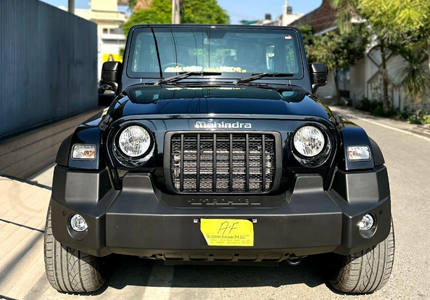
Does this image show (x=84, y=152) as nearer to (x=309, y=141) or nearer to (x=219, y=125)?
(x=219, y=125)

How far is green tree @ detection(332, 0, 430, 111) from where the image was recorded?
1429 cm

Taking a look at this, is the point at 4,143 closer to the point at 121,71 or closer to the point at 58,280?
the point at 121,71

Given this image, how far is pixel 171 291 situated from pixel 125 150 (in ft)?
3.91

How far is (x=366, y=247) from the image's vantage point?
337 centimetres

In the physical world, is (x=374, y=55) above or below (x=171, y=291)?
above

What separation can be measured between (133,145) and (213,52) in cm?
187

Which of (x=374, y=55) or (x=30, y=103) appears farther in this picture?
(x=374, y=55)

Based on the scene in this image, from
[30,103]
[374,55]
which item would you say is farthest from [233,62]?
[374,55]

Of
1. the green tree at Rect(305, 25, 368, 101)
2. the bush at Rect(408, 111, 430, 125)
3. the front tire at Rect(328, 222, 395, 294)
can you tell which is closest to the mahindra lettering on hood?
the front tire at Rect(328, 222, 395, 294)

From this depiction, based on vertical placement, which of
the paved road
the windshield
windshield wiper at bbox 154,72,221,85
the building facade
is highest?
the building facade

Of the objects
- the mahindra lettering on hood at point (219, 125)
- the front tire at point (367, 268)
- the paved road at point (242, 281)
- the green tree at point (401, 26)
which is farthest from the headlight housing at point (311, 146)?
the green tree at point (401, 26)

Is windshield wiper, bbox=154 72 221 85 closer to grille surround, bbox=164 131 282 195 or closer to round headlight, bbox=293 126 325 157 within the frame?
grille surround, bbox=164 131 282 195

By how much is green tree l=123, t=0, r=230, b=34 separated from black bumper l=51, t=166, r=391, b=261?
28414 millimetres

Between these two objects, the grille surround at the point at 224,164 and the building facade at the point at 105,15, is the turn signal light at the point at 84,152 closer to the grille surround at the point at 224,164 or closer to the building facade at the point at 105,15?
the grille surround at the point at 224,164
